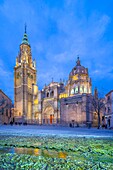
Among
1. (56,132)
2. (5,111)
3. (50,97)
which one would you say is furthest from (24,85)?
(56,132)

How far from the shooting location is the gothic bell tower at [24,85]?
7321cm

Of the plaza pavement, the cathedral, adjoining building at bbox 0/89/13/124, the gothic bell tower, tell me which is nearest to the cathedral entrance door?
the cathedral

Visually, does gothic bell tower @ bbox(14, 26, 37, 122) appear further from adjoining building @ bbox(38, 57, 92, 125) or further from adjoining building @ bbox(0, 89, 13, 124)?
adjoining building @ bbox(38, 57, 92, 125)

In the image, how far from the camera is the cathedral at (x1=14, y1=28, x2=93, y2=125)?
5438 centimetres

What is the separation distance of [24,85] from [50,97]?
16536 mm

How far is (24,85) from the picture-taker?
248 feet

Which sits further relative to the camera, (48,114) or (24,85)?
(24,85)

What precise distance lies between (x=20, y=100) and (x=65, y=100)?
2652 cm

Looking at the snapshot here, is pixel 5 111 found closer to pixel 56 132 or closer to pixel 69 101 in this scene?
pixel 69 101

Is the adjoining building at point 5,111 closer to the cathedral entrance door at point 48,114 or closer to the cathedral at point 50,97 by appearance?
the cathedral at point 50,97

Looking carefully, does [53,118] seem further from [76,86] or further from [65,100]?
[76,86]

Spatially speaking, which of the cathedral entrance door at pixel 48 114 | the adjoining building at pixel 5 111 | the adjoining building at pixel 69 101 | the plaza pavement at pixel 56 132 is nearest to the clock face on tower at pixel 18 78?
the adjoining building at pixel 5 111

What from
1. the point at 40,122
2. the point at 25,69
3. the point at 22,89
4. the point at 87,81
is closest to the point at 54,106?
the point at 40,122

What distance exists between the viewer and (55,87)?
65125 mm
